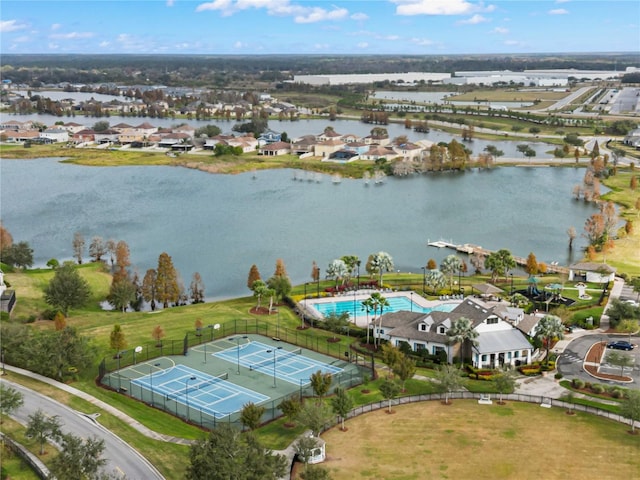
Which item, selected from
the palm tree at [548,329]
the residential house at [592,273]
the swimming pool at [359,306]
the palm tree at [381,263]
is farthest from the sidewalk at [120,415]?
the residential house at [592,273]

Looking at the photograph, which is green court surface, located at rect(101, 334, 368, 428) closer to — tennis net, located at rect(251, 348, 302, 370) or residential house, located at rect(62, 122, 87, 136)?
tennis net, located at rect(251, 348, 302, 370)

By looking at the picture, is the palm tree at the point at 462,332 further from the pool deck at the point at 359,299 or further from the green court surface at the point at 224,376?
the pool deck at the point at 359,299

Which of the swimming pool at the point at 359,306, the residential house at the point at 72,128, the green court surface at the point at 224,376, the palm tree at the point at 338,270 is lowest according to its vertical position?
the swimming pool at the point at 359,306

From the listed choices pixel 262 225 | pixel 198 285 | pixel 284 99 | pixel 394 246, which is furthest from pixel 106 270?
pixel 284 99

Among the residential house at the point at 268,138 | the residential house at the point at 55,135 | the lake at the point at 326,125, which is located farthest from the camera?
the residential house at the point at 55,135

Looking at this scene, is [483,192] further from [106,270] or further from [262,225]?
[106,270]

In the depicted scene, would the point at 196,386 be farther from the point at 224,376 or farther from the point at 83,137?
the point at 83,137
